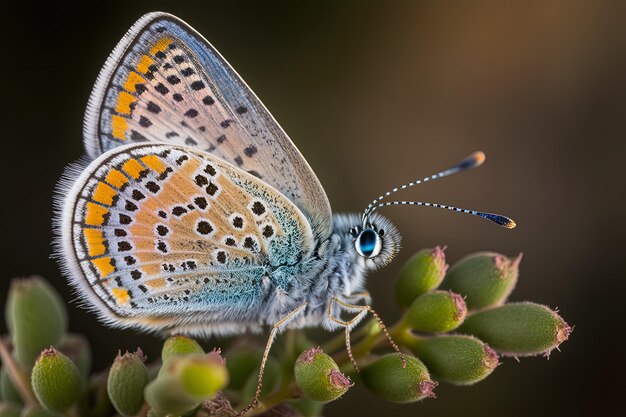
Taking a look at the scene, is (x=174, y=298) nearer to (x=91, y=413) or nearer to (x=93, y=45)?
(x=91, y=413)

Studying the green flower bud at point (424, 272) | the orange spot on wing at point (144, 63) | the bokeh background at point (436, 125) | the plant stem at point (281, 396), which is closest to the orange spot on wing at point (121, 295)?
the plant stem at point (281, 396)

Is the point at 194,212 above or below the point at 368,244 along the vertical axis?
above

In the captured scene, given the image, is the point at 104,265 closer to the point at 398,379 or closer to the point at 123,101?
the point at 123,101

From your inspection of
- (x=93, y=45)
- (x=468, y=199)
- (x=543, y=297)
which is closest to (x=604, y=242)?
(x=543, y=297)

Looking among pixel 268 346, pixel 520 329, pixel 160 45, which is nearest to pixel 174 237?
pixel 268 346

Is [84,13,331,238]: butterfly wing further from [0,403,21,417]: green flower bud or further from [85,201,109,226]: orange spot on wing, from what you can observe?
[0,403,21,417]: green flower bud
